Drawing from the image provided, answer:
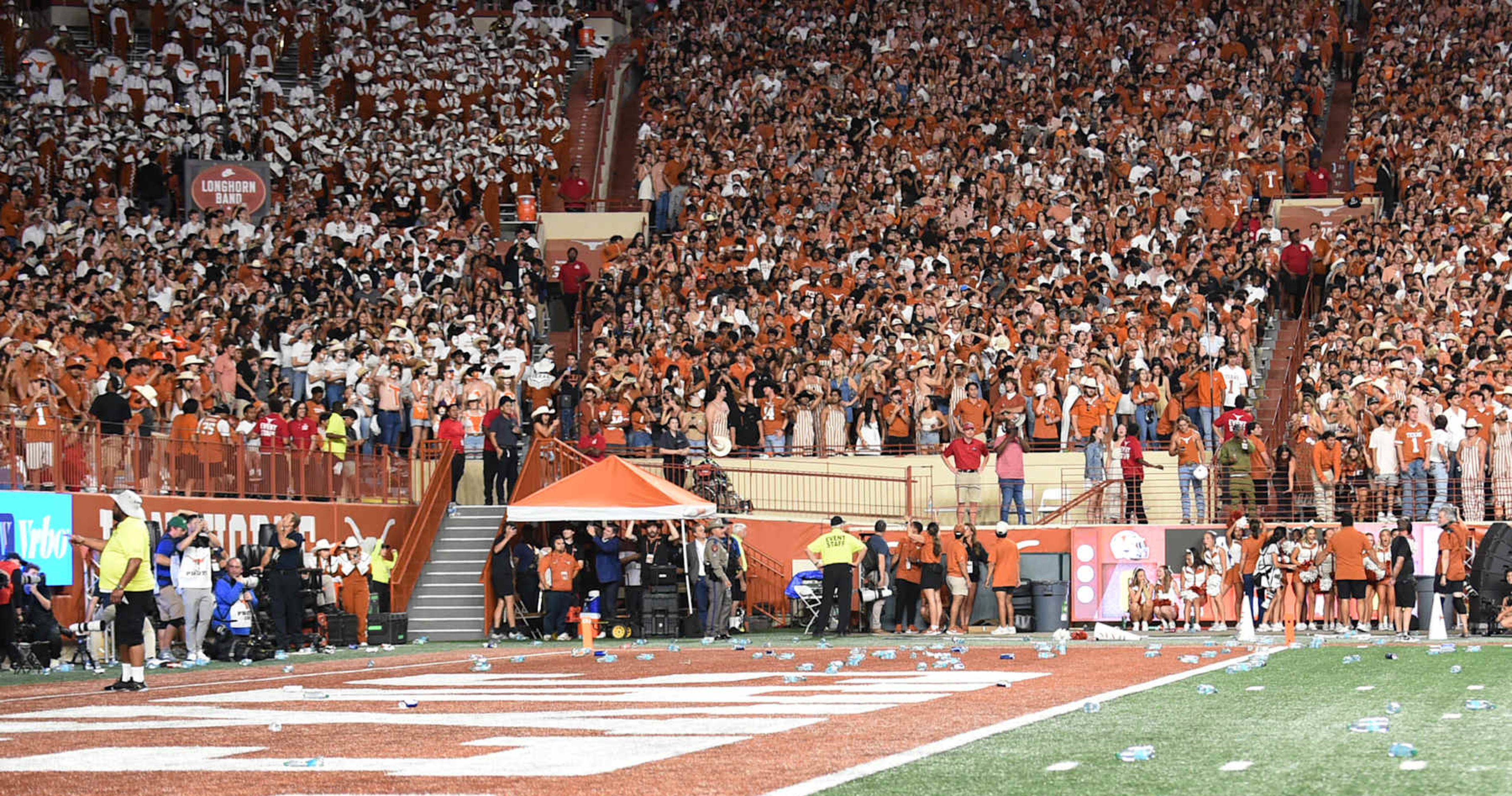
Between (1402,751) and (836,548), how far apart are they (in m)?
15.8

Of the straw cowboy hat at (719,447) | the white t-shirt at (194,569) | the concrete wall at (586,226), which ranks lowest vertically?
the white t-shirt at (194,569)

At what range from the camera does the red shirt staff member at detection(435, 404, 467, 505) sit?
27.9 meters

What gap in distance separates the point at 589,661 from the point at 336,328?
40.0 feet

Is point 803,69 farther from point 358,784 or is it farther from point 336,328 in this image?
point 358,784

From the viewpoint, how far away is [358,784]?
324 inches

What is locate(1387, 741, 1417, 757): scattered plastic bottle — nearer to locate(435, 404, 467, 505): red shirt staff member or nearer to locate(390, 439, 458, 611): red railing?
locate(390, 439, 458, 611): red railing

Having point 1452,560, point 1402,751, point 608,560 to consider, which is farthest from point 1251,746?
point 608,560

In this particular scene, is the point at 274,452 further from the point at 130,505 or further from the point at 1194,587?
the point at 1194,587

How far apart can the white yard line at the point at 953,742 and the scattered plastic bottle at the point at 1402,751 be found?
200 cm

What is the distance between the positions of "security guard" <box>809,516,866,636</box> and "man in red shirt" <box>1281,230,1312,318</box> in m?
12.1

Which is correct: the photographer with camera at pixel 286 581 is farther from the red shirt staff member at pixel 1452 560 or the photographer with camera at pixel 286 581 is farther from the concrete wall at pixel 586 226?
the concrete wall at pixel 586 226

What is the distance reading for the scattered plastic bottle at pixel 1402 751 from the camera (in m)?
8.70

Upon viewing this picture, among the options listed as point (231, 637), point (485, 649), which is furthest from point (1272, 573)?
point (231, 637)

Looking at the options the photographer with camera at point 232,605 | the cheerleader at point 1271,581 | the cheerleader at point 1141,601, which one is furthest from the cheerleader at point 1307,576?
the photographer with camera at point 232,605
